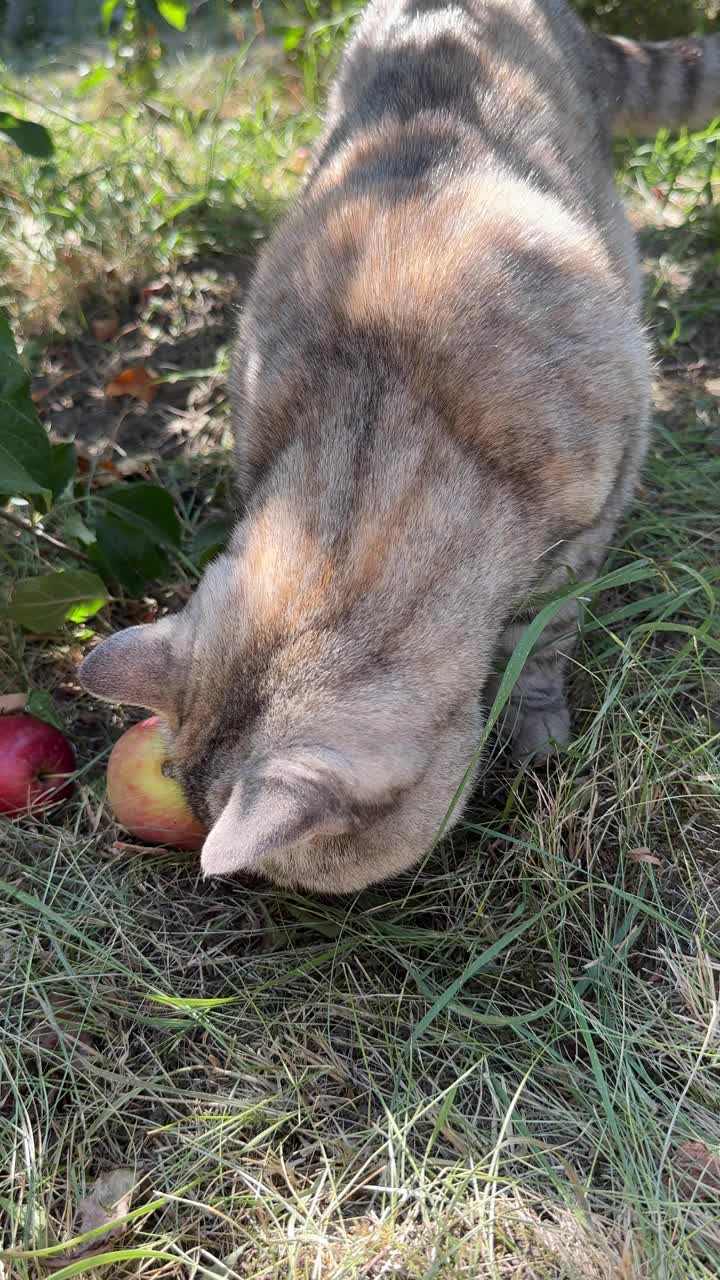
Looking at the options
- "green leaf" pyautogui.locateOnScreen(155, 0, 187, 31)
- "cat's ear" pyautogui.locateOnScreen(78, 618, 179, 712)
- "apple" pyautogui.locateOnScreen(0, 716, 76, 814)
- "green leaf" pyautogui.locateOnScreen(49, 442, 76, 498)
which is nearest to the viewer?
"cat's ear" pyautogui.locateOnScreen(78, 618, 179, 712)

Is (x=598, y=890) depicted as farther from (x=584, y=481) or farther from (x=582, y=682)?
(x=584, y=481)

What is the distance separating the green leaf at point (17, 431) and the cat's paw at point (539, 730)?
1355 millimetres

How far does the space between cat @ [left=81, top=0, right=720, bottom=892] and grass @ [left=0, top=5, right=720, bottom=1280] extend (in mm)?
243

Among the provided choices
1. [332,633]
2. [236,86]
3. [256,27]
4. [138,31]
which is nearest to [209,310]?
[138,31]

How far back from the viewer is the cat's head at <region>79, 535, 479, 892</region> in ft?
6.50

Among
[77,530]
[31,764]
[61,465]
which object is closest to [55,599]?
[77,530]

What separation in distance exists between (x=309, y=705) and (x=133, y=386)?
7.49 ft

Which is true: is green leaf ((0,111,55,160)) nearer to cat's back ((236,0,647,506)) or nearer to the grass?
cat's back ((236,0,647,506))

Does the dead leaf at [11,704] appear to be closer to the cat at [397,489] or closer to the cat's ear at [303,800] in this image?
the cat at [397,489]

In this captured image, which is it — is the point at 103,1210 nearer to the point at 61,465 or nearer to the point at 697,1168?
the point at 697,1168

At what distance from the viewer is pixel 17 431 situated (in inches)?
102

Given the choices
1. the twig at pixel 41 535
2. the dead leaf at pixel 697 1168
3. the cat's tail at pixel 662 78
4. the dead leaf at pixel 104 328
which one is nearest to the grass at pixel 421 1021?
the dead leaf at pixel 697 1168

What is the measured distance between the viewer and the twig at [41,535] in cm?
298

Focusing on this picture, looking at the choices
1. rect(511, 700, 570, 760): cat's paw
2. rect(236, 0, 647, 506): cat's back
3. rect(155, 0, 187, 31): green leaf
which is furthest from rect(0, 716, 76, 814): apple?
rect(155, 0, 187, 31): green leaf
